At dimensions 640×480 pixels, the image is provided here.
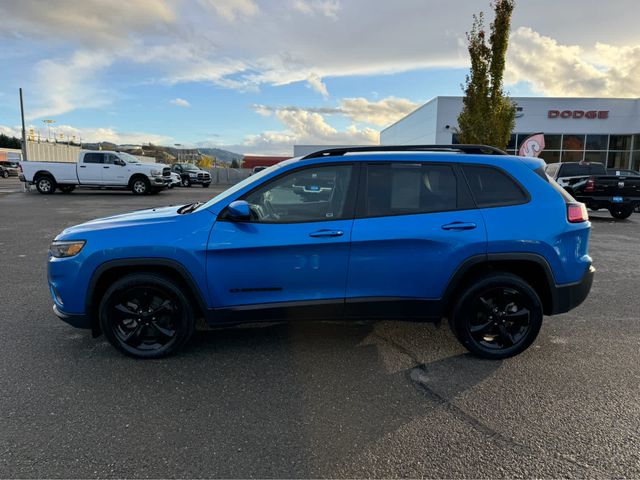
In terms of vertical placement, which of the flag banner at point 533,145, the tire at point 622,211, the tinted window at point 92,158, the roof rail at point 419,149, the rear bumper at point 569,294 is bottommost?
the rear bumper at point 569,294

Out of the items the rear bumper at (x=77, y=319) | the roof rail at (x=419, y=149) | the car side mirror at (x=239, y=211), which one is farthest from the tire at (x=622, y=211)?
the rear bumper at (x=77, y=319)

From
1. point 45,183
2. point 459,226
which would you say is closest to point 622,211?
point 459,226

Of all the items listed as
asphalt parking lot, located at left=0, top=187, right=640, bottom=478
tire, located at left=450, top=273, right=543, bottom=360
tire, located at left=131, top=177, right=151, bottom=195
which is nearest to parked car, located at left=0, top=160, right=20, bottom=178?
tire, located at left=131, top=177, right=151, bottom=195

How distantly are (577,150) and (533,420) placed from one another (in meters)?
30.7

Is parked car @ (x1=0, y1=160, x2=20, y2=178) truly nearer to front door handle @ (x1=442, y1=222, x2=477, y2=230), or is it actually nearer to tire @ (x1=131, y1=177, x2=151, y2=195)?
tire @ (x1=131, y1=177, x2=151, y2=195)

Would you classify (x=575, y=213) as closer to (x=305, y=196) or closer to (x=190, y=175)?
(x=305, y=196)

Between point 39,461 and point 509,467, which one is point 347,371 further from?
point 39,461

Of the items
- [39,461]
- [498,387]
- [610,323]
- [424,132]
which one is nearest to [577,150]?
[424,132]

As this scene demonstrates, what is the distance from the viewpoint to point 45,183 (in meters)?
21.2

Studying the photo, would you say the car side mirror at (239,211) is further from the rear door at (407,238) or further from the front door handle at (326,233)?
the rear door at (407,238)

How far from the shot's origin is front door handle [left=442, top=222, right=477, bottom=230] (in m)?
3.49

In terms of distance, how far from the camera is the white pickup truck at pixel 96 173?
824 inches

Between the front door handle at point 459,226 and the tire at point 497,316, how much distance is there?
45 cm

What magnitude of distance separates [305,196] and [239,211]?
1.97 feet
